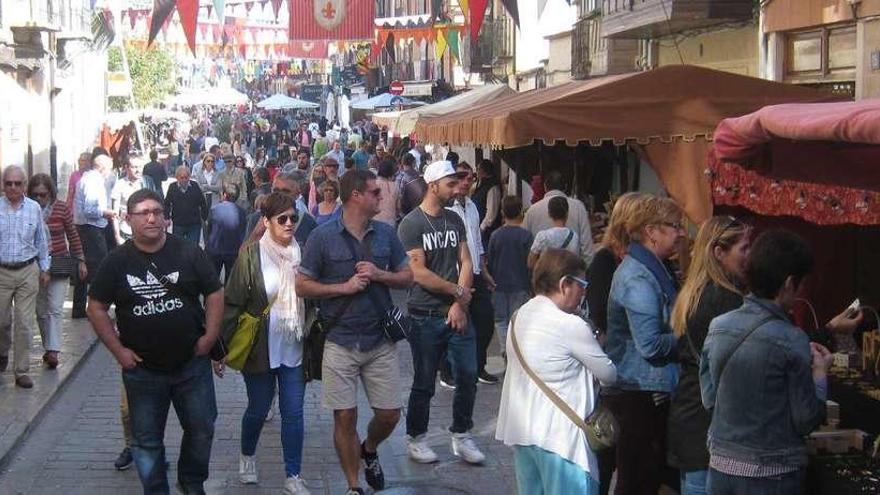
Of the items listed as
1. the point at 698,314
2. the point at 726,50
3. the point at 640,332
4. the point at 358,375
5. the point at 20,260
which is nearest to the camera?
the point at 698,314

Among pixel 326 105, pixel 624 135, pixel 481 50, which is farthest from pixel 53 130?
pixel 326 105

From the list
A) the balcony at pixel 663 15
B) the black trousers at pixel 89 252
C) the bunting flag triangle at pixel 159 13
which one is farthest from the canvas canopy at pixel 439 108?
the black trousers at pixel 89 252

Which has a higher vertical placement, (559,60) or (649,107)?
(559,60)

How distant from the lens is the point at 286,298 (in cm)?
746

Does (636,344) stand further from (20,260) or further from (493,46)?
(493,46)

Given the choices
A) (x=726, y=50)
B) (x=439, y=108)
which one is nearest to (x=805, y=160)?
(x=726, y=50)

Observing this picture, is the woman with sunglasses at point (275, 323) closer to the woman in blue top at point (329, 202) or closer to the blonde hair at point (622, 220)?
the blonde hair at point (622, 220)

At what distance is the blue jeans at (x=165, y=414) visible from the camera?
258 inches

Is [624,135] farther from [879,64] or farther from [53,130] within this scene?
[53,130]

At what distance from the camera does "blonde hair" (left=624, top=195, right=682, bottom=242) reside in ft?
19.3

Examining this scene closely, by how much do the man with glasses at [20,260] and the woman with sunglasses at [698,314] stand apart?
6378mm

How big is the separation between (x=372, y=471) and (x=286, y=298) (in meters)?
1.12

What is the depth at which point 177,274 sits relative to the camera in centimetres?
651

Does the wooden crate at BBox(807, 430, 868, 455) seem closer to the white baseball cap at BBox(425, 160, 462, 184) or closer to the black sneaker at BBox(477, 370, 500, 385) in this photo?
the white baseball cap at BBox(425, 160, 462, 184)
